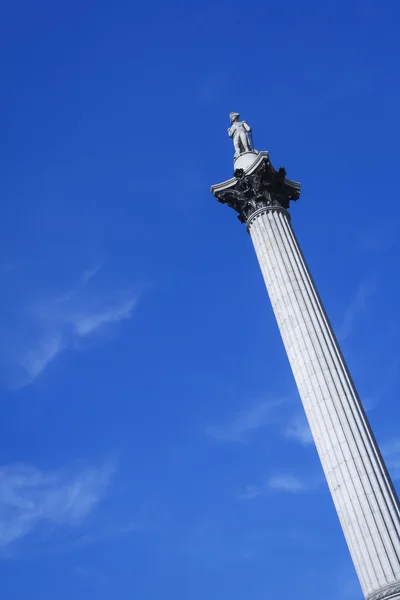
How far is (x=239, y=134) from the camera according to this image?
33.4m

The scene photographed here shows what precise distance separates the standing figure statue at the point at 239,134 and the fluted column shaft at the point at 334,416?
4895 millimetres

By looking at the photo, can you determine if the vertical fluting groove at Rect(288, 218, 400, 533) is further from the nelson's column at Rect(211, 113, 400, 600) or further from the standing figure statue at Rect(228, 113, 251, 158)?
the standing figure statue at Rect(228, 113, 251, 158)

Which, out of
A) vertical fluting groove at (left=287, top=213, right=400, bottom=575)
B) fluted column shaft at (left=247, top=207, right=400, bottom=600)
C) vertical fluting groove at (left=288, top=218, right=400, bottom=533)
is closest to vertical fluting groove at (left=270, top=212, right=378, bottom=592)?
fluted column shaft at (left=247, top=207, right=400, bottom=600)

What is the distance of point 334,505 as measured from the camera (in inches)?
865

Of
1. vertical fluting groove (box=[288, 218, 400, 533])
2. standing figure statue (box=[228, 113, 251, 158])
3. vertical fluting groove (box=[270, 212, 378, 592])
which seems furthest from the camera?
standing figure statue (box=[228, 113, 251, 158])

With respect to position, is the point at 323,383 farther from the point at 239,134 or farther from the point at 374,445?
the point at 239,134

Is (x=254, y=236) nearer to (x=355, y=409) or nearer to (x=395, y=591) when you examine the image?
(x=355, y=409)

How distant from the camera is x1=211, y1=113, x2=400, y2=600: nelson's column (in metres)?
20.4

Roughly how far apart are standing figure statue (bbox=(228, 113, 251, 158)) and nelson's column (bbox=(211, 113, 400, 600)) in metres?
0.62

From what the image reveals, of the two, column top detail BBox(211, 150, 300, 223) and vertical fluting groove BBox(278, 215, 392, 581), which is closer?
vertical fluting groove BBox(278, 215, 392, 581)

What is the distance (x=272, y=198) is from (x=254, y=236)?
78.7 inches

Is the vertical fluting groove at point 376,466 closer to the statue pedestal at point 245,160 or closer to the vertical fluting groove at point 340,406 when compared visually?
the vertical fluting groove at point 340,406

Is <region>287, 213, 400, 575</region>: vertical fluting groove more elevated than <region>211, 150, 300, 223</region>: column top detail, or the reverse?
<region>211, 150, 300, 223</region>: column top detail

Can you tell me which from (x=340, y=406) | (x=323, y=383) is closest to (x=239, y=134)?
(x=323, y=383)
